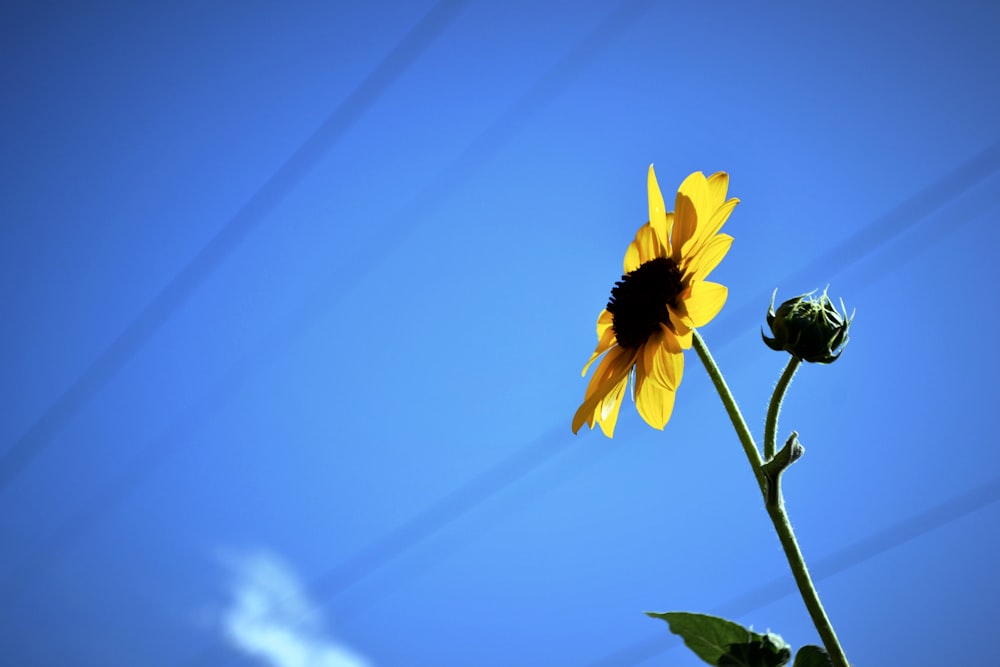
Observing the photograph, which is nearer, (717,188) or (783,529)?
(783,529)

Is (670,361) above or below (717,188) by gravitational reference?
below

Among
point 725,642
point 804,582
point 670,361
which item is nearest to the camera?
point 804,582

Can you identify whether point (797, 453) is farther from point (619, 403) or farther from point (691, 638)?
point (619, 403)

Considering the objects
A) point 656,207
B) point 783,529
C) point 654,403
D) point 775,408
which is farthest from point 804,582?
point 656,207

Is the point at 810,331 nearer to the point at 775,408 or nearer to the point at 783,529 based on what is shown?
the point at 775,408

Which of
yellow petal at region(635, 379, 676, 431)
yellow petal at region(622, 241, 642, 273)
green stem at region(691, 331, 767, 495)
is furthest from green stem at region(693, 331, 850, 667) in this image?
yellow petal at region(622, 241, 642, 273)

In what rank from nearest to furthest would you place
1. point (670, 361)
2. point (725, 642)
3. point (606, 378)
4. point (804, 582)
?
point (804, 582) → point (725, 642) → point (670, 361) → point (606, 378)

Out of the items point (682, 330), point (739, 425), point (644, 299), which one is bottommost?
point (739, 425)

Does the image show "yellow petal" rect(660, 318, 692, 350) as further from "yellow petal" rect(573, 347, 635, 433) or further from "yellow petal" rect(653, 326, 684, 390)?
"yellow petal" rect(573, 347, 635, 433)
